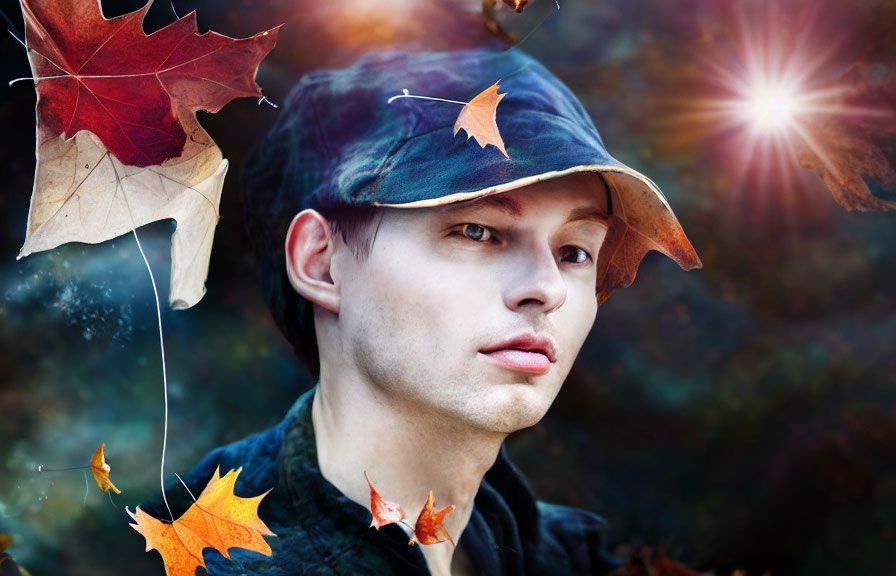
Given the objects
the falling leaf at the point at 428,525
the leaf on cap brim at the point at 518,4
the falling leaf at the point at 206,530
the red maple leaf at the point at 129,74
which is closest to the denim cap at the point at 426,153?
the leaf on cap brim at the point at 518,4

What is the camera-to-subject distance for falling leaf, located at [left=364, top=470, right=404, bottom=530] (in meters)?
1.88

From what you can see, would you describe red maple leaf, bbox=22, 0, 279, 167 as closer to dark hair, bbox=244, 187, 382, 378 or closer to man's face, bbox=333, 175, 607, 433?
dark hair, bbox=244, 187, 382, 378

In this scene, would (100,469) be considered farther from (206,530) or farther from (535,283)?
(535,283)

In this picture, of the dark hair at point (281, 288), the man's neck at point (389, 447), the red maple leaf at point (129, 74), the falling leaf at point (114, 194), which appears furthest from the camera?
the dark hair at point (281, 288)

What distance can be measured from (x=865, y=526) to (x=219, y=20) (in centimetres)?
225

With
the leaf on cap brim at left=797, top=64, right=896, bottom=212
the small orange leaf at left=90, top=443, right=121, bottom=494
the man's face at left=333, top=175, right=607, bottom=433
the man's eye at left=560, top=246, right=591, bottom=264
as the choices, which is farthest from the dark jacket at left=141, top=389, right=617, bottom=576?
the leaf on cap brim at left=797, top=64, right=896, bottom=212

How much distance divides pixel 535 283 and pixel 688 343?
2.85ft

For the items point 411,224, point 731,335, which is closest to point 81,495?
point 411,224

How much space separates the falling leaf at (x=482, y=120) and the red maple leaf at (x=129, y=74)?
44 centimetres

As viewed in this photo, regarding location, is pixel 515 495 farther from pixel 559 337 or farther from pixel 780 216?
pixel 780 216

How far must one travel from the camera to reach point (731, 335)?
2.43 meters

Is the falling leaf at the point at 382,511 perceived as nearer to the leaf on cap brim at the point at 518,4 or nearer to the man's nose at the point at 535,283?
the man's nose at the point at 535,283

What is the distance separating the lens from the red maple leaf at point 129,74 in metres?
1.69

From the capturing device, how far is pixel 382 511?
190 centimetres
